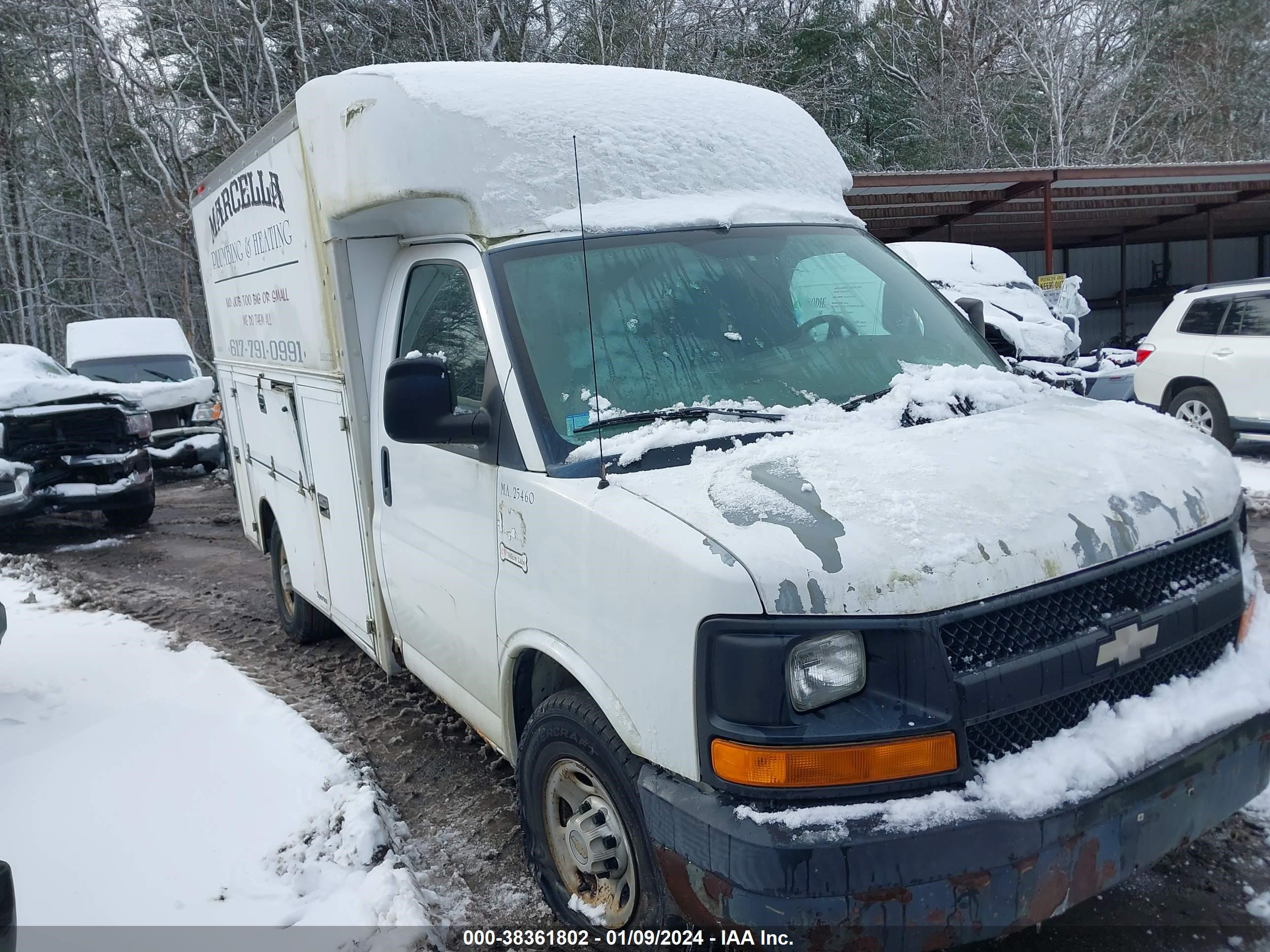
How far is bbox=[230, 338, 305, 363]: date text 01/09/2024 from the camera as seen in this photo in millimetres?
4773

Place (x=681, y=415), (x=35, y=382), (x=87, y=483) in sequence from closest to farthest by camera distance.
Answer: (x=681, y=415) → (x=35, y=382) → (x=87, y=483)

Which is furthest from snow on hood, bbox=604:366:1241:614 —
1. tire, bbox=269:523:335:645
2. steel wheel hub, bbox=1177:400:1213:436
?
steel wheel hub, bbox=1177:400:1213:436

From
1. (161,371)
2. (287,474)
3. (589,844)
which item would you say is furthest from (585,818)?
(161,371)

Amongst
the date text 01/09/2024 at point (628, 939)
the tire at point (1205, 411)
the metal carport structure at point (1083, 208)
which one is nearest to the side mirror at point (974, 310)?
the date text 01/09/2024 at point (628, 939)

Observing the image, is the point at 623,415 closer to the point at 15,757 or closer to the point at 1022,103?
the point at 15,757

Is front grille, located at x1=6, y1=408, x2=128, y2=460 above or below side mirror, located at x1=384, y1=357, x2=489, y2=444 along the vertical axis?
below

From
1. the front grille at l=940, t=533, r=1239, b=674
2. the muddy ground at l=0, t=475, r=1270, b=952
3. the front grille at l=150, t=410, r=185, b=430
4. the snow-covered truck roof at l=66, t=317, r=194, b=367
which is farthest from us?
the snow-covered truck roof at l=66, t=317, r=194, b=367

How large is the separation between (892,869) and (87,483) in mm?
9736

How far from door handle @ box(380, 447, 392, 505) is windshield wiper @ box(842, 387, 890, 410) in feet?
5.99

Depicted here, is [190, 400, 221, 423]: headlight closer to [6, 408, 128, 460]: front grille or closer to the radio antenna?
[6, 408, 128, 460]: front grille

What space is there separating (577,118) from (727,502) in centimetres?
181

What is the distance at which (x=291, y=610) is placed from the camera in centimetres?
608

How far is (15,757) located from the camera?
4.29 meters

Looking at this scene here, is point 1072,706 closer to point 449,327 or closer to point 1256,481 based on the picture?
point 449,327
